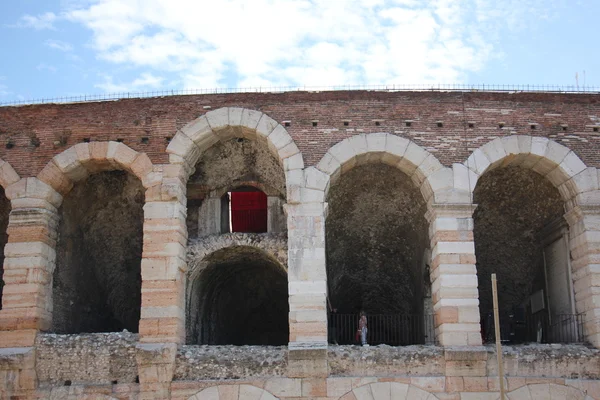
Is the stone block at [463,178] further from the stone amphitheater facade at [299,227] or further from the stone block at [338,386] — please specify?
the stone block at [338,386]

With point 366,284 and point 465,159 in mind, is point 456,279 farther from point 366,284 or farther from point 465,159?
point 366,284

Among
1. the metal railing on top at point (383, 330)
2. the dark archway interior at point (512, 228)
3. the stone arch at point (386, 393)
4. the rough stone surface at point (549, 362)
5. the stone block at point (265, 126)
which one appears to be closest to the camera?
the stone arch at point (386, 393)

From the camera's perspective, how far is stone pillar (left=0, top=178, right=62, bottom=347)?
588 inches

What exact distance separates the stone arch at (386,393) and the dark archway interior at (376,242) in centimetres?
295

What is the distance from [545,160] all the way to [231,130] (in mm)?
6105

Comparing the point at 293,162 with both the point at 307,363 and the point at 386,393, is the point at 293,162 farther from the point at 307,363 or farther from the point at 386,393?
the point at 386,393

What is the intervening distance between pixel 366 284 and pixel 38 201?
7591mm

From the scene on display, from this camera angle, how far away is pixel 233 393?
46.8 ft

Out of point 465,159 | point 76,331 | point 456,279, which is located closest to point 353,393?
point 456,279

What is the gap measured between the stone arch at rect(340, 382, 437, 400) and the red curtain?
500 centimetres

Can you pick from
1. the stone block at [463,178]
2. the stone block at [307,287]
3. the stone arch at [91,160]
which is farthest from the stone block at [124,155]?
the stone block at [463,178]

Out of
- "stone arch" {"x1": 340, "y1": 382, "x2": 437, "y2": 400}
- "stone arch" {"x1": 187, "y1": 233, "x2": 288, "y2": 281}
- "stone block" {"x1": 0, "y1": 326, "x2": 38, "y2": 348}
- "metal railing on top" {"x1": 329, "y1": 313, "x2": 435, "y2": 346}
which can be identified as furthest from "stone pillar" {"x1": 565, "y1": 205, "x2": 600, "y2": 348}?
"stone block" {"x1": 0, "y1": 326, "x2": 38, "y2": 348}

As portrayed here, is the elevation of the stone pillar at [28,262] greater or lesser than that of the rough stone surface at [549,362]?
greater

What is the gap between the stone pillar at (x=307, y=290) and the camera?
47.0ft
